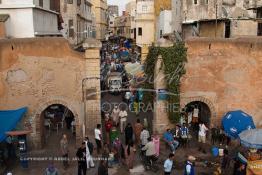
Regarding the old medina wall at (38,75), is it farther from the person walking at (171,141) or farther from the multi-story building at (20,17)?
the person walking at (171,141)

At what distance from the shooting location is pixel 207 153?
15703 millimetres

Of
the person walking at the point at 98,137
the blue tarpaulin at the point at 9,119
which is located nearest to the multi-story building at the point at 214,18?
the person walking at the point at 98,137

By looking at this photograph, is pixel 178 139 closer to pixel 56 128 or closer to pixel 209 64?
pixel 209 64

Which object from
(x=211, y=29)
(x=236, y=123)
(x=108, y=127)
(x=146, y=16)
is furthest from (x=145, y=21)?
(x=236, y=123)

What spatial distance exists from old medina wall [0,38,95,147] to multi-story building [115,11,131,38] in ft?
210

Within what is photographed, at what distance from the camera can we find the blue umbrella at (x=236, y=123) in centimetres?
1511

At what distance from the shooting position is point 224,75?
16.6 meters

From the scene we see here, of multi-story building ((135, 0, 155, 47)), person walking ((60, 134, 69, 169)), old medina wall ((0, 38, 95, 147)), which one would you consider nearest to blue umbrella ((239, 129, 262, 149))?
person walking ((60, 134, 69, 169))

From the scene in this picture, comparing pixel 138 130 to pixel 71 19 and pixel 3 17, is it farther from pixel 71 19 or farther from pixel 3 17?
pixel 71 19

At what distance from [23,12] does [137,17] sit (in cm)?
2719

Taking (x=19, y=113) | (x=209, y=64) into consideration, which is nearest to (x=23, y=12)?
(x=19, y=113)

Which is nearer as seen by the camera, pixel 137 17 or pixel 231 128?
pixel 231 128

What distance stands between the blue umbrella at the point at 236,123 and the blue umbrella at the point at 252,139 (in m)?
1.93

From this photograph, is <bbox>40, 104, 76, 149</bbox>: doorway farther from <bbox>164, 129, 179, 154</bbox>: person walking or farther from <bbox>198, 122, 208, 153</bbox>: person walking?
<bbox>198, 122, 208, 153</bbox>: person walking
